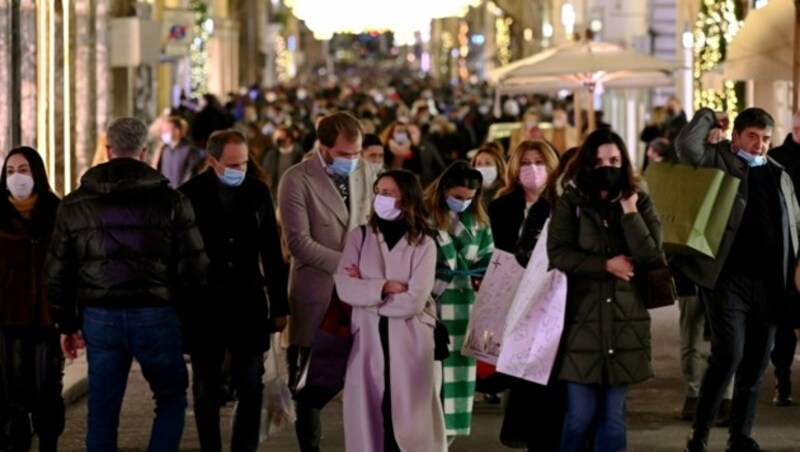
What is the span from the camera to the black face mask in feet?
31.2

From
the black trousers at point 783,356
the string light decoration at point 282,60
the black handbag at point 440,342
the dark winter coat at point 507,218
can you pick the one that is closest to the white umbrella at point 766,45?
the black trousers at point 783,356

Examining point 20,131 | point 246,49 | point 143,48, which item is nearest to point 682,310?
point 20,131

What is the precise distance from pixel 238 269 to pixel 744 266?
8.58ft

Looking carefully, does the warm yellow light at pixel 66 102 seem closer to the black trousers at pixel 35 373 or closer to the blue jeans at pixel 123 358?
the black trousers at pixel 35 373

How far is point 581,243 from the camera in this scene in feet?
31.3

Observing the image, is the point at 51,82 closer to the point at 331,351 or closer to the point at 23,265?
the point at 23,265

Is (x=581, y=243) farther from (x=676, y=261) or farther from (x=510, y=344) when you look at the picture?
(x=676, y=261)

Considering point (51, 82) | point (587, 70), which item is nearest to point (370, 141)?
point (51, 82)

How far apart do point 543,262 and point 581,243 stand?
21 centimetres

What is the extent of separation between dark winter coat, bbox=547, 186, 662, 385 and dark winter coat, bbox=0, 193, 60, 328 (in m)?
2.90

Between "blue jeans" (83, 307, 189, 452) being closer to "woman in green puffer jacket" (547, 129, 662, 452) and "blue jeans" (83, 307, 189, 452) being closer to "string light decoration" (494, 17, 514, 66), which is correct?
"woman in green puffer jacket" (547, 129, 662, 452)

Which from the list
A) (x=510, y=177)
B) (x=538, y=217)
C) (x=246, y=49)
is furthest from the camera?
(x=246, y=49)

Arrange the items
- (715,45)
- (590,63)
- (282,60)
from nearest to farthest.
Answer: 1. (590,63)
2. (715,45)
3. (282,60)

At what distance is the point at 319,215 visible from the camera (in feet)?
36.6
